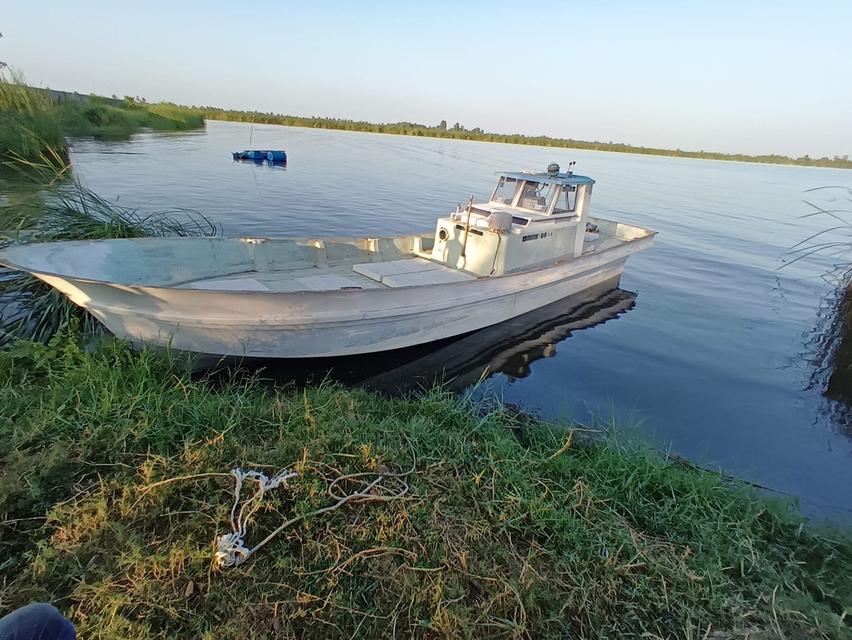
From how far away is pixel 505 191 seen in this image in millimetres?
9766

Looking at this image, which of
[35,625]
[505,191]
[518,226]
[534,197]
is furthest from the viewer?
[505,191]

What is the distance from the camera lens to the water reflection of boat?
6582mm

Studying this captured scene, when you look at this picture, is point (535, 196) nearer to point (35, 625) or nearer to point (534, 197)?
point (534, 197)

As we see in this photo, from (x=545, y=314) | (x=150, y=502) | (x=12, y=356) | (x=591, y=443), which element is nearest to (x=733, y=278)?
(x=545, y=314)

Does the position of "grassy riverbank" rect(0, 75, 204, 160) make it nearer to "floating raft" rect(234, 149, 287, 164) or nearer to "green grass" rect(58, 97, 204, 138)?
"green grass" rect(58, 97, 204, 138)

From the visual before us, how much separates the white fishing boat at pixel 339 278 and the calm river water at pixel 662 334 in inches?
33.6

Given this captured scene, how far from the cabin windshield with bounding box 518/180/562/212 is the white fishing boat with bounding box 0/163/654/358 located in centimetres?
3

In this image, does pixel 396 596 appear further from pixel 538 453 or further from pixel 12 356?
pixel 12 356

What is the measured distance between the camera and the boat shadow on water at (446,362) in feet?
20.9

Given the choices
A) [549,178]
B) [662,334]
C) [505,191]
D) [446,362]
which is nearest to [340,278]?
[446,362]

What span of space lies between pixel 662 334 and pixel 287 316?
26.3ft

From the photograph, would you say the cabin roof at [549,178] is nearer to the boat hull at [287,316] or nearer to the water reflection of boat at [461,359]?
the boat hull at [287,316]

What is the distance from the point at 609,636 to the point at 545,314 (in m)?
7.67

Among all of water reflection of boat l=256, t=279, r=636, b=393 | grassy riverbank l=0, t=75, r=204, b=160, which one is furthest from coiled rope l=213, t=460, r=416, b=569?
grassy riverbank l=0, t=75, r=204, b=160
